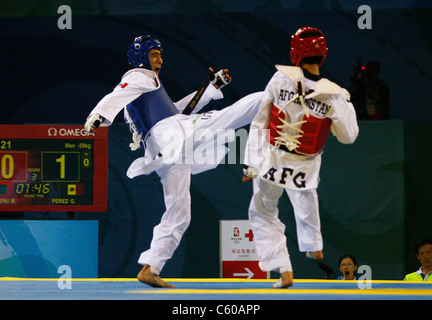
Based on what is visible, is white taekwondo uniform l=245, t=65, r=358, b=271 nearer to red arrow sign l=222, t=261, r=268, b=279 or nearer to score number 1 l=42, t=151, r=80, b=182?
red arrow sign l=222, t=261, r=268, b=279

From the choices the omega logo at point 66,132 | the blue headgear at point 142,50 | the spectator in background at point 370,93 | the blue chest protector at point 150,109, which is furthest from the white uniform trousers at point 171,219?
the spectator in background at point 370,93

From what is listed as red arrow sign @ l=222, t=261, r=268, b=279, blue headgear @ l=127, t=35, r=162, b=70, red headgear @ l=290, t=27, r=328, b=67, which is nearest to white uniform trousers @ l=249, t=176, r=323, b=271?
red headgear @ l=290, t=27, r=328, b=67

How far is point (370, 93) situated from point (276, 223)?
10.8 feet

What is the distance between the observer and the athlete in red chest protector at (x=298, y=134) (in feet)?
12.3

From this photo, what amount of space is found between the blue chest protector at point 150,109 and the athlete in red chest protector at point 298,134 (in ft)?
2.36

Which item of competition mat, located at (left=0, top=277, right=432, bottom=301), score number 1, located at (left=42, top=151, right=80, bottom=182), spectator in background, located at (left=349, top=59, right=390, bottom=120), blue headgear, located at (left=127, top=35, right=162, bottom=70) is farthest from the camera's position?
spectator in background, located at (left=349, top=59, right=390, bottom=120)

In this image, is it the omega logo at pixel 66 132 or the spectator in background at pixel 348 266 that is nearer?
the spectator in background at pixel 348 266

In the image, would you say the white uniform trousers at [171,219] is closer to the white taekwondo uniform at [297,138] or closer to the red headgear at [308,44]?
the white taekwondo uniform at [297,138]

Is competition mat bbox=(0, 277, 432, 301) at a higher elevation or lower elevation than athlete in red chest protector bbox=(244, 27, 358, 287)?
lower

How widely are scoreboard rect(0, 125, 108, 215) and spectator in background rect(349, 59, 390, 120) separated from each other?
8.41ft

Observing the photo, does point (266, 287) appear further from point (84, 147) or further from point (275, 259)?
point (84, 147)

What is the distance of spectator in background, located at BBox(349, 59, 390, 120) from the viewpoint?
6848mm

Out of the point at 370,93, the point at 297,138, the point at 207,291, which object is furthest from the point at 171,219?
the point at 370,93
